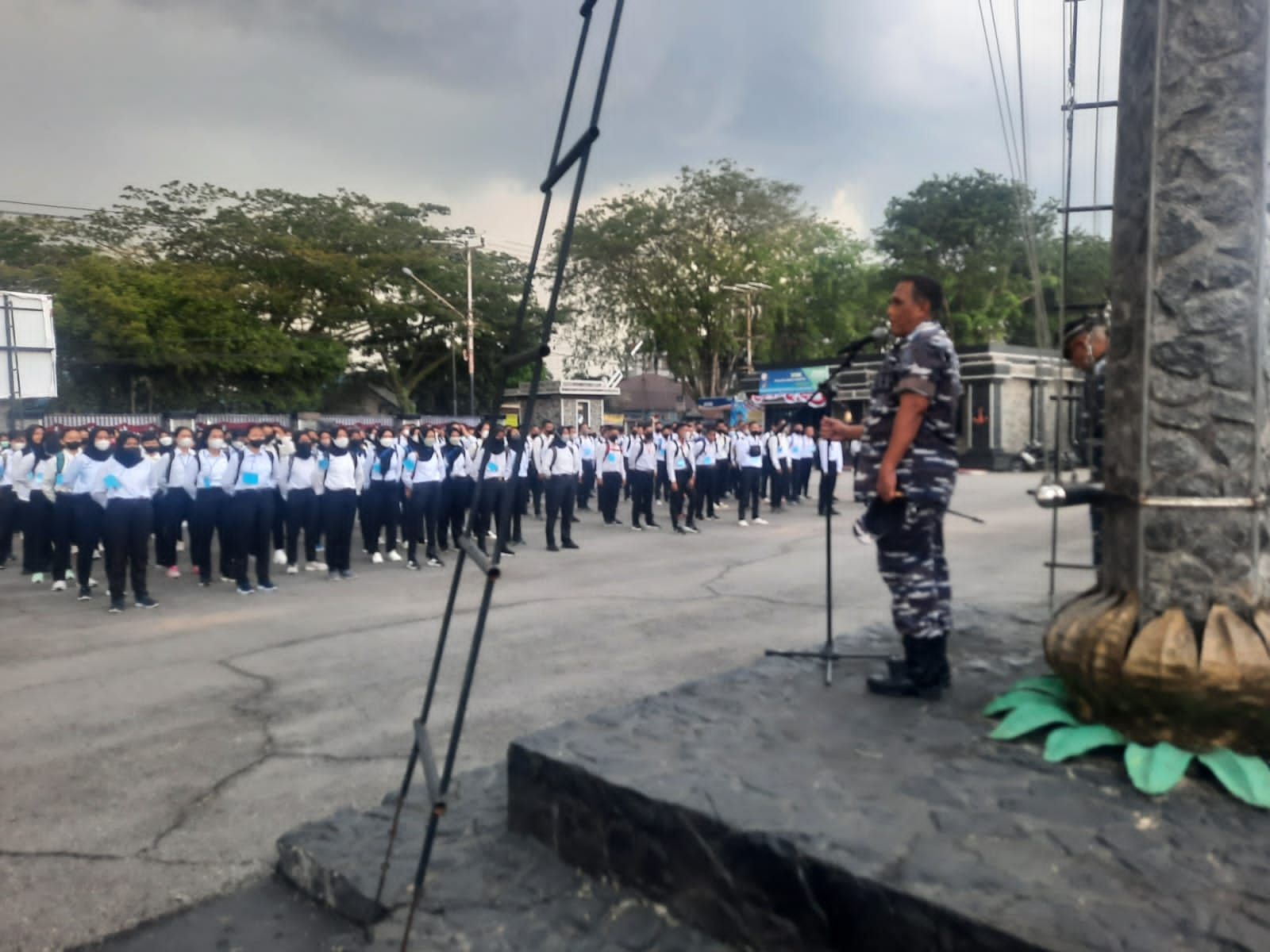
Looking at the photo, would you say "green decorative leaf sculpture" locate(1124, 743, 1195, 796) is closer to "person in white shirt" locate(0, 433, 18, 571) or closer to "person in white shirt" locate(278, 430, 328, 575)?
"person in white shirt" locate(278, 430, 328, 575)

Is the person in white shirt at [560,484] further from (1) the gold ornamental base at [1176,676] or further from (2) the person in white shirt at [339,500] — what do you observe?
(1) the gold ornamental base at [1176,676]

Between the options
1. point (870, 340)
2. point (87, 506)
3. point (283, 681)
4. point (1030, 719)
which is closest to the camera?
point (1030, 719)

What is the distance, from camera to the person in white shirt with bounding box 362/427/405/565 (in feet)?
38.9

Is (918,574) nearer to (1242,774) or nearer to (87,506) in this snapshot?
(1242,774)

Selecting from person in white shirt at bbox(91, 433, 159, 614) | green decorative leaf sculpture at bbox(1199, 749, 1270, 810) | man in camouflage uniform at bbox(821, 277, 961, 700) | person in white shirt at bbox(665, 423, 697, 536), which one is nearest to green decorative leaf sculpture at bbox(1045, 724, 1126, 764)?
green decorative leaf sculpture at bbox(1199, 749, 1270, 810)

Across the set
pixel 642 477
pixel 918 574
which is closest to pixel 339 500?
pixel 642 477

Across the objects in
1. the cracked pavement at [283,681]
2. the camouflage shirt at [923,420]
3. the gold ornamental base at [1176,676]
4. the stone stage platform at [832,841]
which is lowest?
the cracked pavement at [283,681]

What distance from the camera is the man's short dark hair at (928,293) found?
4008 mm

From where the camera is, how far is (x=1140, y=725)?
9.92 feet

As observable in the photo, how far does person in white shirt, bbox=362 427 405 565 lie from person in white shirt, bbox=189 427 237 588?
1.74 metres

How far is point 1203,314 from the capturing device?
310 cm

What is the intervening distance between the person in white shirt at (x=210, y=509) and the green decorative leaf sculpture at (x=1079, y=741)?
9.13m

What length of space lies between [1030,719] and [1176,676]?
52 centimetres

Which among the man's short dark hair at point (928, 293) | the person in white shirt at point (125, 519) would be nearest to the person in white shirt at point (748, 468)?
the person in white shirt at point (125, 519)
